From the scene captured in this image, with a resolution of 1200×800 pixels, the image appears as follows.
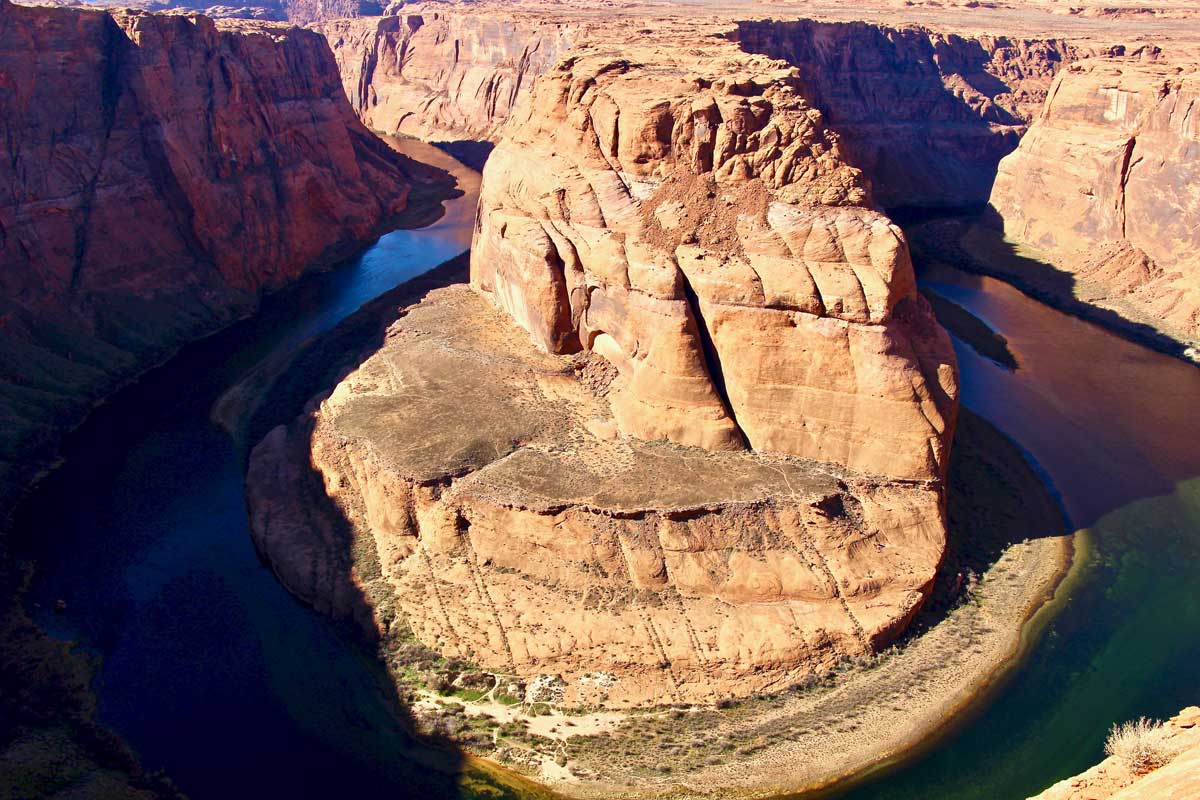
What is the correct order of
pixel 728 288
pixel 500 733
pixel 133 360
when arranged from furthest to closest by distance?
pixel 133 360, pixel 728 288, pixel 500 733

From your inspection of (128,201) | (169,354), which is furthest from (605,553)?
(128,201)

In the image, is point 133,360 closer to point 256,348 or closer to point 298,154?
point 256,348

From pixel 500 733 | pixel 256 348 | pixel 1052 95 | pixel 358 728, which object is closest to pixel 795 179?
pixel 500 733

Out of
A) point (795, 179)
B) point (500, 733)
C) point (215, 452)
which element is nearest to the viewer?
point (500, 733)

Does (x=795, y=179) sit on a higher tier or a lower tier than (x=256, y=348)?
lower

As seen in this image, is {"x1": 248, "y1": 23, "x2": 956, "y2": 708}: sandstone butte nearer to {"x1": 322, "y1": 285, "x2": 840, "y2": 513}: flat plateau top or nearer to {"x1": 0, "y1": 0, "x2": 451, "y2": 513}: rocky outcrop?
{"x1": 322, "y1": 285, "x2": 840, "y2": 513}: flat plateau top

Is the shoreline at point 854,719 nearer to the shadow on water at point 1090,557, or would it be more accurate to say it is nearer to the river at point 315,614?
the shadow on water at point 1090,557

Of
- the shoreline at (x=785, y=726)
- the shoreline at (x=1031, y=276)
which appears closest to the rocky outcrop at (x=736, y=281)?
the shoreline at (x=785, y=726)

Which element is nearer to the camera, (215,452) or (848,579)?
(848,579)
